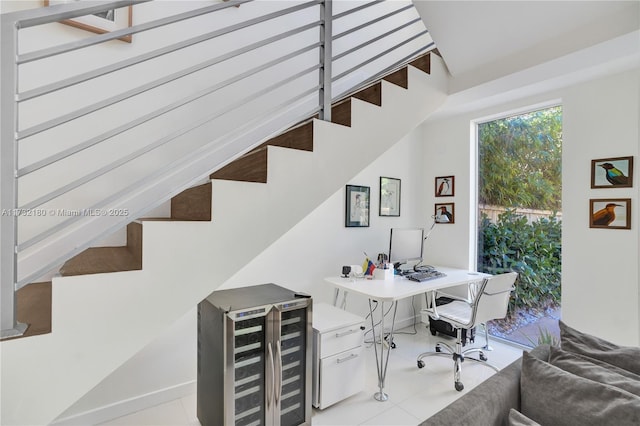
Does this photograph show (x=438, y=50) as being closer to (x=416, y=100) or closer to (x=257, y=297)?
(x=416, y=100)

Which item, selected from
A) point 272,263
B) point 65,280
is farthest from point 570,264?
point 65,280

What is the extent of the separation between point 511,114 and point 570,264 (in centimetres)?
168

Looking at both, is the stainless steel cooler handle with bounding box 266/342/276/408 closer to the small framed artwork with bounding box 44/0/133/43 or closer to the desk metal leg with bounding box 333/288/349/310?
the desk metal leg with bounding box 333/288/349/310

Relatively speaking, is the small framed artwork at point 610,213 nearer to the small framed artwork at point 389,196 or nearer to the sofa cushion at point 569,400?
the small framed artwork at point 389,196

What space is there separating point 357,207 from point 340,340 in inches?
61.0

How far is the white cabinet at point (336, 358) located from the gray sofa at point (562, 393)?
1208 mm

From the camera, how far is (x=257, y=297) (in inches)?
80.5

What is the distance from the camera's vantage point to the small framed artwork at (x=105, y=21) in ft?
5.46

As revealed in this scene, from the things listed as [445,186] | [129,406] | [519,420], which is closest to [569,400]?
[519,420]

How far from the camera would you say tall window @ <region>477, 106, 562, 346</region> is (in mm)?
3154

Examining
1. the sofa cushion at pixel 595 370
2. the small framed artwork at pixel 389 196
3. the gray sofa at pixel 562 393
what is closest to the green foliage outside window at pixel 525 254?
the small framed artwork at pixel 389 196

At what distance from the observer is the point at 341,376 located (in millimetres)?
2367

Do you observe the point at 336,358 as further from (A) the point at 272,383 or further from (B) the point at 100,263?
(B) the point at 100,263

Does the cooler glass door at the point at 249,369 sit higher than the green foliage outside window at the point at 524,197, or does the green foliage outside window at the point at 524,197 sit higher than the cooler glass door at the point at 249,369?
the green foliage outside window at the point at 524,197
